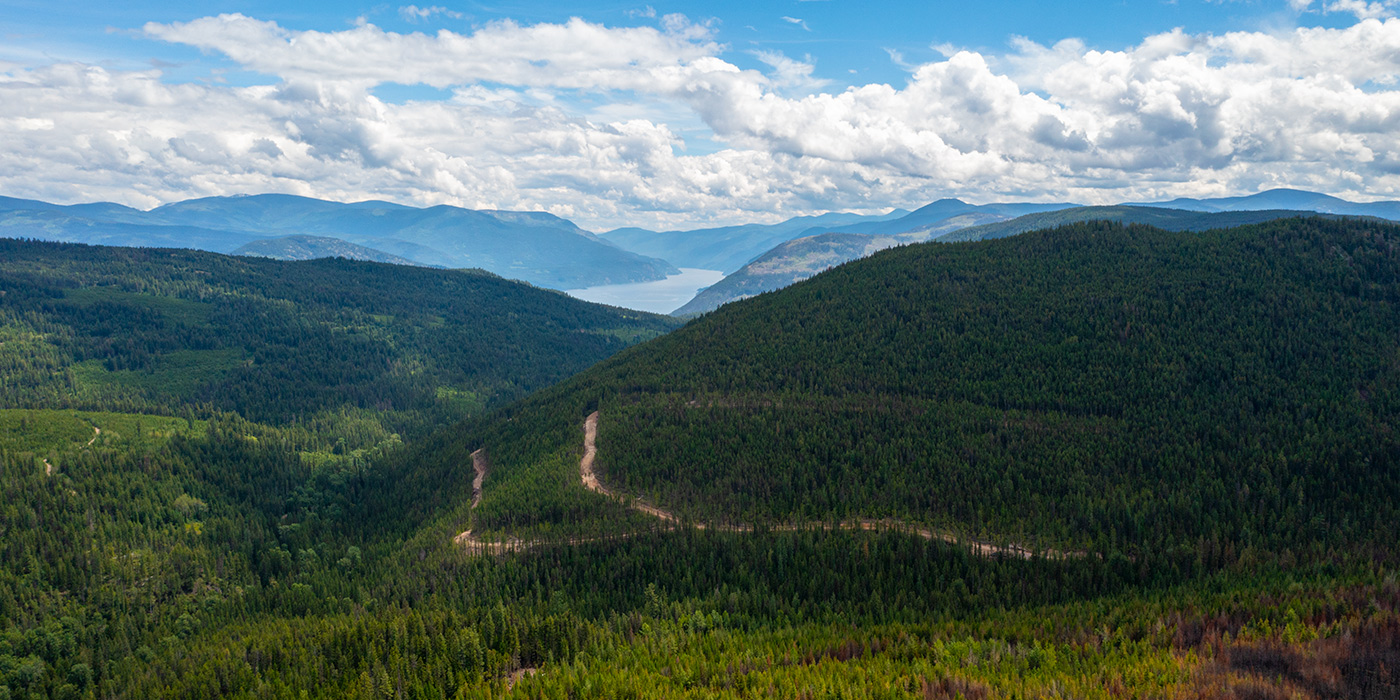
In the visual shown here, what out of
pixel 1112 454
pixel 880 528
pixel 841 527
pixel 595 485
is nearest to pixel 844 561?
pixel 880 528

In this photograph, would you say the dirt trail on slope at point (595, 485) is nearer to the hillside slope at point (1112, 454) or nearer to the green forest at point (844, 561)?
the green forest at point (844, 561)

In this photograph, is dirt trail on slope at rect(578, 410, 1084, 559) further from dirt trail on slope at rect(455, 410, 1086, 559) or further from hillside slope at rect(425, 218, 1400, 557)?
hillside slope at rect(425, 218, 1400, 557)

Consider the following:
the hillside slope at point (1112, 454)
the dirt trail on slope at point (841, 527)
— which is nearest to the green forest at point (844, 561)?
the hillside slope at point (1112, 454)

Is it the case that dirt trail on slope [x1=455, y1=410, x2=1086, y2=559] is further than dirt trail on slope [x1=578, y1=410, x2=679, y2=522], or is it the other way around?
dirt trail on slope [x1=578, y1=410, x2=679, y2=522]

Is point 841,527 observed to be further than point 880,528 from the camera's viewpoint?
Yes

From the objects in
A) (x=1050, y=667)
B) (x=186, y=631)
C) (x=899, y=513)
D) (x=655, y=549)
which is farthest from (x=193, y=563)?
(x=1050, y=667)

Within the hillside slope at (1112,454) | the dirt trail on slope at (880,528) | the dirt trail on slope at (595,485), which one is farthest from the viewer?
the dirt trail on slope at (595,485)

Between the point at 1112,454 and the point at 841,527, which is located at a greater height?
the point at 1112,454

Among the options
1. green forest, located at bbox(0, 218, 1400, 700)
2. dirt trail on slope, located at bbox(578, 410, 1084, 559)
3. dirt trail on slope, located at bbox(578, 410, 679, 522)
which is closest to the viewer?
green forest, located at bbox(0, 218, 1400, 700)

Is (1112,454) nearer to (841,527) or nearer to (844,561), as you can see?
(841,527)

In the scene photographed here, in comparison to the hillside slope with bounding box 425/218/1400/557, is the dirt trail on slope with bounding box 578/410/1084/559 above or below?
below

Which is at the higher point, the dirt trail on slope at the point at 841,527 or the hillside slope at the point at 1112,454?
→ the hillside slope at the point at 1112,454

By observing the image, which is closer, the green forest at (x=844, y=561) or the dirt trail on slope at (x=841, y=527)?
the green forest at (x=844, y=561)

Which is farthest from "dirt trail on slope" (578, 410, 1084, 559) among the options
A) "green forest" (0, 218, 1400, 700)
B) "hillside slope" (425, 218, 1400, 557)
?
"hillside slope" (425, 218, 1400, 557)
